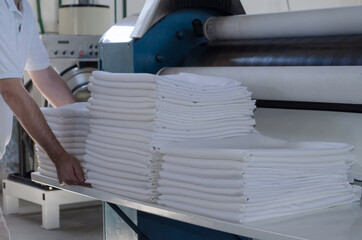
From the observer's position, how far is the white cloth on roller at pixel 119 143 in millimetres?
1690

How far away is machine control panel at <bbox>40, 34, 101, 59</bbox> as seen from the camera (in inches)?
191

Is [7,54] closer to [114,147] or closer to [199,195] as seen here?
[114,147]

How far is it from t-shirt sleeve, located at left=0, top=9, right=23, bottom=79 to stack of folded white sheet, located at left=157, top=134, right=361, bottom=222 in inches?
29.9

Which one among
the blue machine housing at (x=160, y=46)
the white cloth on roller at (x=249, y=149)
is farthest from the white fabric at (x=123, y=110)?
the blue machine housing at (x=160, y=46)

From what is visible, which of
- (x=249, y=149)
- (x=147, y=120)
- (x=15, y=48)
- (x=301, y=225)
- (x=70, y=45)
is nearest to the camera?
(x=301, y=225)

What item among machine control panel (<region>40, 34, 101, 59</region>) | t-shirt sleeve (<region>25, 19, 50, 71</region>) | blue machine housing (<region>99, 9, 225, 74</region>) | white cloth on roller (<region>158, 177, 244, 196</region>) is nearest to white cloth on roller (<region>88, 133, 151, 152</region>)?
white cloth on roller (<region>158, 177, 244, 196</region>)

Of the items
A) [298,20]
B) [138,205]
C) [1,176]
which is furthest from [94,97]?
[1,176]

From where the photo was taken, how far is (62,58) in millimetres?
4883

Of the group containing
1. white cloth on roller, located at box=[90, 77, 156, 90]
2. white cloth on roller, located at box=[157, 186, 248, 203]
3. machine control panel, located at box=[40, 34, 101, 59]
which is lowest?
white cloth on roller, located at box=[157, 186, 248, 203]

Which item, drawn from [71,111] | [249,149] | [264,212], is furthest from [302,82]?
[71,111]

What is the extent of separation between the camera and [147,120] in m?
1.70

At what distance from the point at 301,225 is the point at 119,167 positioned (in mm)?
614

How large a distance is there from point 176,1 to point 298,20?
0.48m

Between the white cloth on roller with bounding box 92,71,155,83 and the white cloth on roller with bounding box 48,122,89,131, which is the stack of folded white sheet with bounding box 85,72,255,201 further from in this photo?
the white cloth on roller with bounding box 48,122,89,131
